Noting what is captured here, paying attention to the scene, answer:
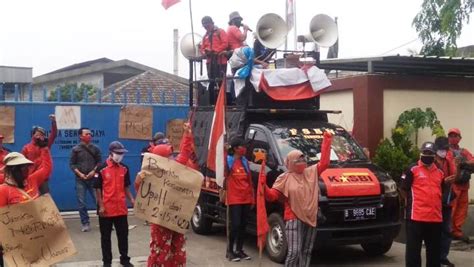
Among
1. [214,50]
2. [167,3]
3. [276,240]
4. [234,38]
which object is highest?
[167,3]

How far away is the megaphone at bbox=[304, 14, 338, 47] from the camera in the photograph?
392 inches

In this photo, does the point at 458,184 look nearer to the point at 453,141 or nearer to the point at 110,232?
the point at 453,141

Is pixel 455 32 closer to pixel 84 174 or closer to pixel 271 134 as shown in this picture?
pixel 271 134

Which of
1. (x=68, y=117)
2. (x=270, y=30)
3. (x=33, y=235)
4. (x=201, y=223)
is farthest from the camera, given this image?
(x=68, y=117)

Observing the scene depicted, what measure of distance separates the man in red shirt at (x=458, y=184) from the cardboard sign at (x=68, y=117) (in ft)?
21.2

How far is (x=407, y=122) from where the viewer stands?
1139cm

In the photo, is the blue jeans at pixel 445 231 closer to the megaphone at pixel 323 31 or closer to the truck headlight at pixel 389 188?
the truck headlight at pixel 389 188

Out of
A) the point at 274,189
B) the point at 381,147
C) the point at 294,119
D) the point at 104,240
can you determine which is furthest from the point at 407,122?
the point at 104,240

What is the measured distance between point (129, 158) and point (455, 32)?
26.3ft

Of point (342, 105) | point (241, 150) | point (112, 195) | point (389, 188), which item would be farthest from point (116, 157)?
point (342, 105)

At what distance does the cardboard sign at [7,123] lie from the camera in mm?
10375

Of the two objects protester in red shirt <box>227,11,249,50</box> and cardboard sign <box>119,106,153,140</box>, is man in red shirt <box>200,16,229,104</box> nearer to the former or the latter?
protester in red shirt <box>227,11,249,50</box>

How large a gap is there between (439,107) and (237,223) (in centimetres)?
607

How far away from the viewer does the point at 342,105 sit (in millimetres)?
12328
